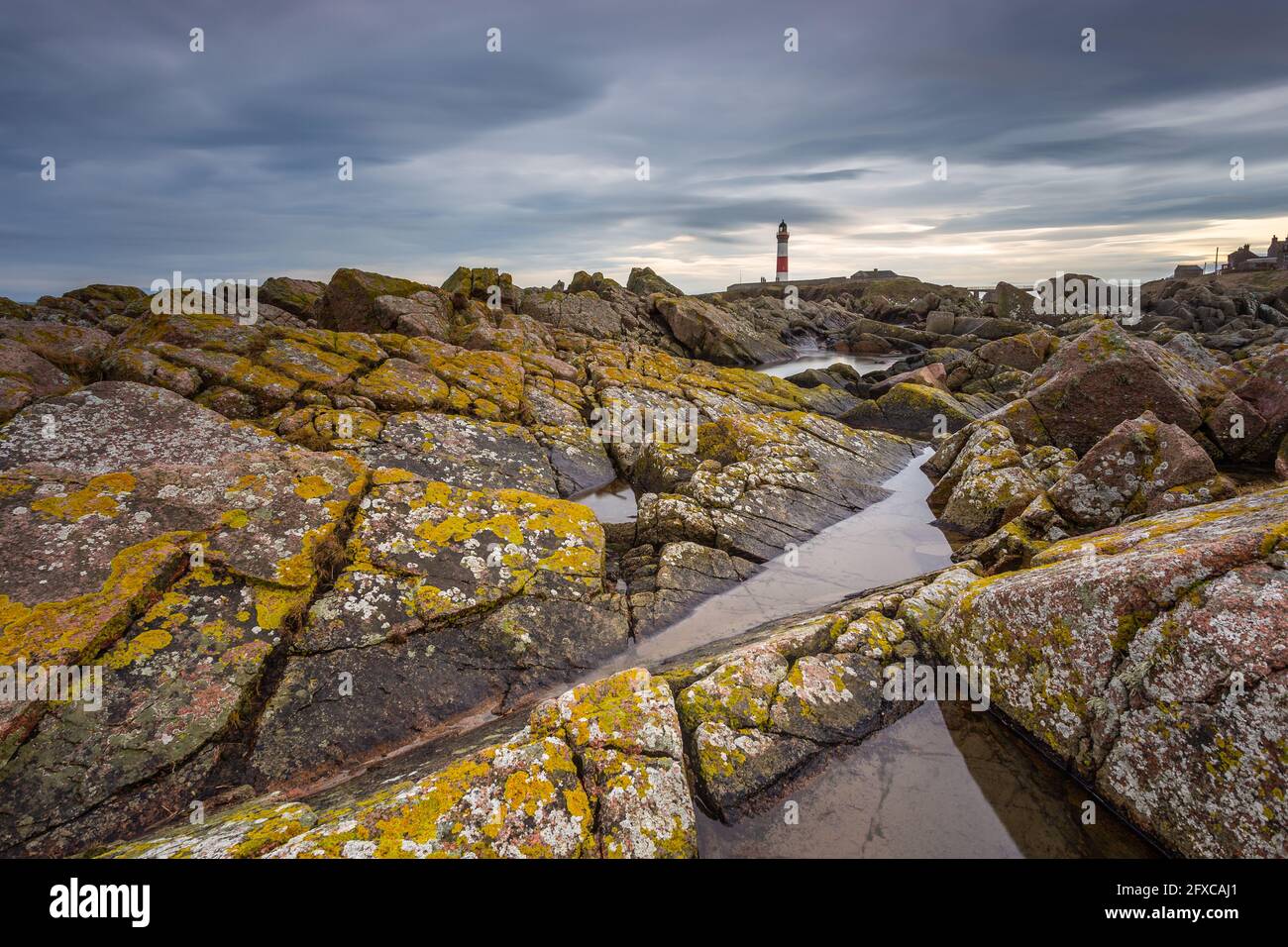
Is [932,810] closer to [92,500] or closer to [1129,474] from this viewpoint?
[1129,474]

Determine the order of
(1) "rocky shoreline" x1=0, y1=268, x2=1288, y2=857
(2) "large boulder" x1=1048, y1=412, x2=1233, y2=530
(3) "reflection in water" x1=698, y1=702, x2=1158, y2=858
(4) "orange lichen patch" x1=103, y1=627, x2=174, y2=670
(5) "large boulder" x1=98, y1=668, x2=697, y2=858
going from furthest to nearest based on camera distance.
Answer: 1. (2) "large boulder" x1=1048, y1=412, x2=1233, y2=530
2. (4) "orange lichen patch" x1=103, y1=627, x2=174, y2=670
3. (3) "reflection in water" x1=698, y1=702, x2=1158, y2=858
4. (1) "rocky shoreline" x1=0, y1=268, x2=1288, y2=857
5. (5) "large boulder" x1=98, y1=668, x2=697, y2=858

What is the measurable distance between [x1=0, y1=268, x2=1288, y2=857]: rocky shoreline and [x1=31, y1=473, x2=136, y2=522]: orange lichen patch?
7 centimetres

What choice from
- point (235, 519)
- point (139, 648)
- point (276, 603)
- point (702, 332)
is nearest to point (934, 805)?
point (276, 603)

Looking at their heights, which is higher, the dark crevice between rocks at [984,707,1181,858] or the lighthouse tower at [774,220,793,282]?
the lighthouse tower at [774,220,793,282]

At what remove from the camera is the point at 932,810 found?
580 centimetres

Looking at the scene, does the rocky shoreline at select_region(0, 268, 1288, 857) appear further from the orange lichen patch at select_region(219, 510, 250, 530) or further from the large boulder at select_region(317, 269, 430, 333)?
the large boulder at select_region(317, 269, 430, 333)

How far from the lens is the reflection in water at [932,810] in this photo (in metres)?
5.39

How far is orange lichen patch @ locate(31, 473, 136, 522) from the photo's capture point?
809cm

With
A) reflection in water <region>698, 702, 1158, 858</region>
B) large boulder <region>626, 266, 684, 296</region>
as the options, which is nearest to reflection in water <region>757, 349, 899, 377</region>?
→ large boulder <region>626, 266, 684, 296</region>

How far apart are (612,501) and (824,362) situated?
50.9 metres

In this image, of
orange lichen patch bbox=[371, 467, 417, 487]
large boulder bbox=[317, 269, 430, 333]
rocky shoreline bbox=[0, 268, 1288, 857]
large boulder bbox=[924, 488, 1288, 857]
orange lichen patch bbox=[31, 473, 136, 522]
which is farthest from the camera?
large boulder bbox=[317, 269, 430, 333]

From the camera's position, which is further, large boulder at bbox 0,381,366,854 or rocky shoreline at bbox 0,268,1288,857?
large boulder at bbox 0,381,366,854

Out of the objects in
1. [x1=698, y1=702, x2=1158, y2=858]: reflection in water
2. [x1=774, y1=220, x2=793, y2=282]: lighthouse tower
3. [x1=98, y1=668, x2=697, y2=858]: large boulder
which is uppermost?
[x1=774, y1=220, x2=793, y2=282]: lighthouse tower
